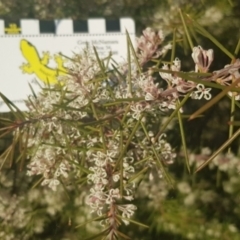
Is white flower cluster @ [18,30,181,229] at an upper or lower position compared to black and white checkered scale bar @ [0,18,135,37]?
lower

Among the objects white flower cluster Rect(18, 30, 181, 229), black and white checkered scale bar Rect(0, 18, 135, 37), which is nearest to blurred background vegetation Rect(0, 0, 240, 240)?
black and white checkered scale bar Rect(0, 18, 135, 37)

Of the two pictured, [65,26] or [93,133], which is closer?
[93,133]

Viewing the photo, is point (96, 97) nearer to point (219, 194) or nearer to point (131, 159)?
point (131, 159)

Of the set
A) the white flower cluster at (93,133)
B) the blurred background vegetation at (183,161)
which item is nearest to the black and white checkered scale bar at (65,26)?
the blurred background vegetation at (183,161)

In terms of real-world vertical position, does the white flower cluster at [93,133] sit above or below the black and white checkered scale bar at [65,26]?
below

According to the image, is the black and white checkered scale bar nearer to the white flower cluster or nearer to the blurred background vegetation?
the blurred background vegetation

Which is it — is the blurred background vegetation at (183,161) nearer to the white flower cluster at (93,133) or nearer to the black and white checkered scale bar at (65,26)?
the black and white checkered scale bar at (65,26)

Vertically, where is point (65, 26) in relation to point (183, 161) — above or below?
above

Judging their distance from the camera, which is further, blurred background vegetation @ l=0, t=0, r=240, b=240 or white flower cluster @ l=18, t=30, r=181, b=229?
blurred background vegetation @ l=0, t=0, r=240, b=240

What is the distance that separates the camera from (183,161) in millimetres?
917

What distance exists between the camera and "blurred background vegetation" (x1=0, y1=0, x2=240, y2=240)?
91 centimetres

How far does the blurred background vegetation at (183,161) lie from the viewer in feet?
2.98

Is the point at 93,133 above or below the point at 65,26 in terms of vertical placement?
below

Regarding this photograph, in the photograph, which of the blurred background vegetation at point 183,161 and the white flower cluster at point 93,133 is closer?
the white flower cluster at point 93,133
